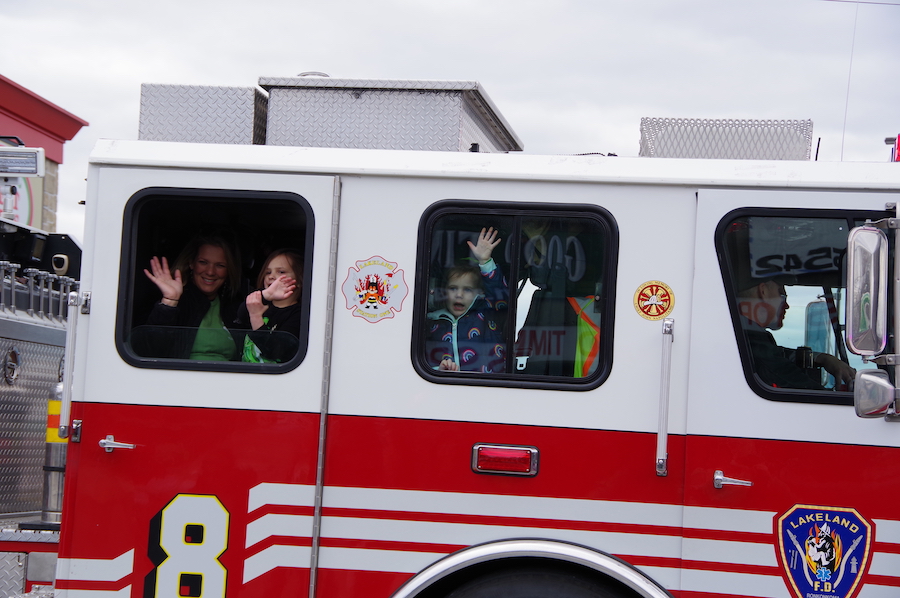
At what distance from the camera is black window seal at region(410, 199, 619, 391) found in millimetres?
3273

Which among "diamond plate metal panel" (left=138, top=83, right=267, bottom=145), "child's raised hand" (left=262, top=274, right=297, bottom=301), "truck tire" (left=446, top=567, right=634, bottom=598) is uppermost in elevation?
"diamond plate metal panel" (left=138, top=83, right=267, bottom=145)

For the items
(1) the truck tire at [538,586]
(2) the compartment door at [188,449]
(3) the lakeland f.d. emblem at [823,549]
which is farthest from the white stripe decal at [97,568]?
(3) the lakeland f.d. emblem at [823,549]

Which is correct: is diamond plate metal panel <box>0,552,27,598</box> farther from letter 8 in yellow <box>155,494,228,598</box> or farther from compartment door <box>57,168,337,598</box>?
letter 8 in yellow <box>155,494,228,598</box>

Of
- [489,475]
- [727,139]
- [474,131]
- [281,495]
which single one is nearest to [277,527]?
[281,495]

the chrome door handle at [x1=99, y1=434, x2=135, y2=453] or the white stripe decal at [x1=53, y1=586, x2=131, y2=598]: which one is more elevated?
the chrome door handle at [x1=99, y1=434, x2=135, y2=453]

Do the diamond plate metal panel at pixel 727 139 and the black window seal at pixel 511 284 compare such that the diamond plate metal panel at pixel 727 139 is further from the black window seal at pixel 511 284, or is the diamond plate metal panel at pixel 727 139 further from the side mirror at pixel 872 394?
the side mirror at pixel 872 394

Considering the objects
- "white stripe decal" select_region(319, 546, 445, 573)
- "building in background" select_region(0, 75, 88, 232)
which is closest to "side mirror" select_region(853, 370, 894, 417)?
"white stripe decal" select_region(319, 546, 445, 573)

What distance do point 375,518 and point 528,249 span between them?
4.21 ft

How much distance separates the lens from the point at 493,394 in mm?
3287

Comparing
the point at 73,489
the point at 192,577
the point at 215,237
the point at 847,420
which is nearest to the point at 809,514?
the point at 847,420

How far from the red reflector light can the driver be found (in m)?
0.98

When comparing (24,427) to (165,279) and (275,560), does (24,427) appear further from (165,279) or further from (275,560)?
(275,560)

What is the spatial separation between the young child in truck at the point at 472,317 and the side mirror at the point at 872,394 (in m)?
1.33

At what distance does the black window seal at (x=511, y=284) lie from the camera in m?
3.27
